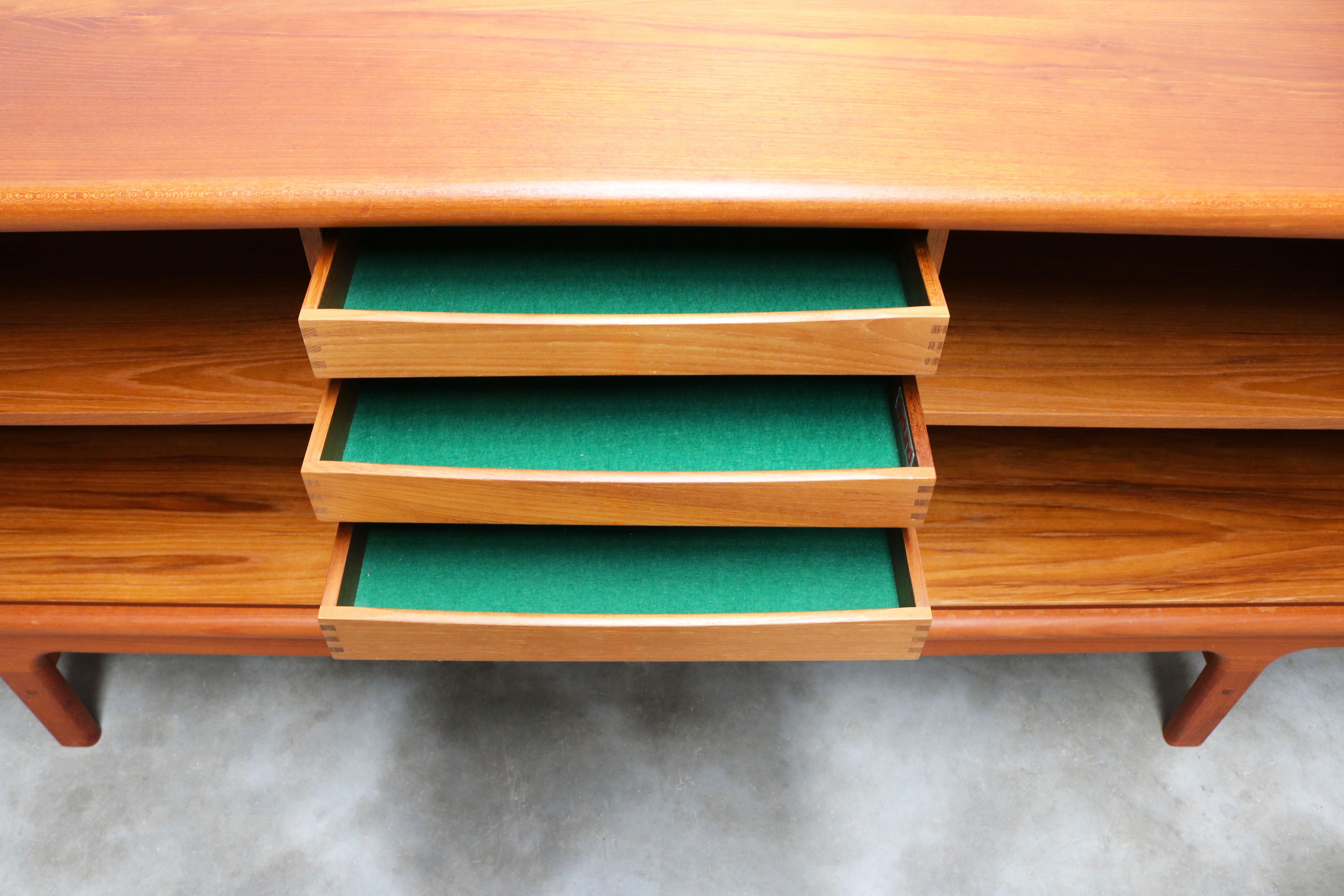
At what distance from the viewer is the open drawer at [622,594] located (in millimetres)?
803

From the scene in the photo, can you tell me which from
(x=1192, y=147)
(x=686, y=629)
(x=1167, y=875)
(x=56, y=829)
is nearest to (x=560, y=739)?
(x=686, y=629)

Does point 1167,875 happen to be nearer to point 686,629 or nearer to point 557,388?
point 686,629

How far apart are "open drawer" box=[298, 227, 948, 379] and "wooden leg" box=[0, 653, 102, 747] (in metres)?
0.57

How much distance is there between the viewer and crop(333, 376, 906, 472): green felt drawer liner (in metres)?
0.82

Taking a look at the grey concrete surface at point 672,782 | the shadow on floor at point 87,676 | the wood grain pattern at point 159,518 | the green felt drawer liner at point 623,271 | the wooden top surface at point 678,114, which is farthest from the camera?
the shadow on floor at point 87,676

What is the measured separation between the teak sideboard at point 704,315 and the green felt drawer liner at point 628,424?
0.02m

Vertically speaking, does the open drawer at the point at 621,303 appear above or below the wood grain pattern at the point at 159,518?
above

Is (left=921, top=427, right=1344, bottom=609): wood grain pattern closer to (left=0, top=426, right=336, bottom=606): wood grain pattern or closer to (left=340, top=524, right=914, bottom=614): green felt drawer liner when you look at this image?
(left=340, top=524, right=914, bottom=614): green felt drawer liner

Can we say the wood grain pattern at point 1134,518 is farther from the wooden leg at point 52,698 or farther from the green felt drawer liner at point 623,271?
the wooden leg at point 52,698

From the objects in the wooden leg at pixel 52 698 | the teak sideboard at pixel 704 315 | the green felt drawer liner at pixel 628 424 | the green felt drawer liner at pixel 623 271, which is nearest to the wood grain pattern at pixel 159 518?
the teak sideboard at pixel 704 315

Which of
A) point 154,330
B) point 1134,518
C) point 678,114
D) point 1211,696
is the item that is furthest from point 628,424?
point 1211,696

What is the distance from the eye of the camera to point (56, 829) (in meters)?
1.08

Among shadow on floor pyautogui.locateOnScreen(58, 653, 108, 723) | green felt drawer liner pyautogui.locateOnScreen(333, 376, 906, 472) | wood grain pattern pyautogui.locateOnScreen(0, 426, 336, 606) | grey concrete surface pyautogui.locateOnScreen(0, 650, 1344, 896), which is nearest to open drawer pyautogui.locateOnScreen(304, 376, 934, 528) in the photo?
green felt drawer liner pyautogui.locateOnScreen(333, 376, 906, 472)

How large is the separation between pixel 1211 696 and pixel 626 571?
2.27 ft
